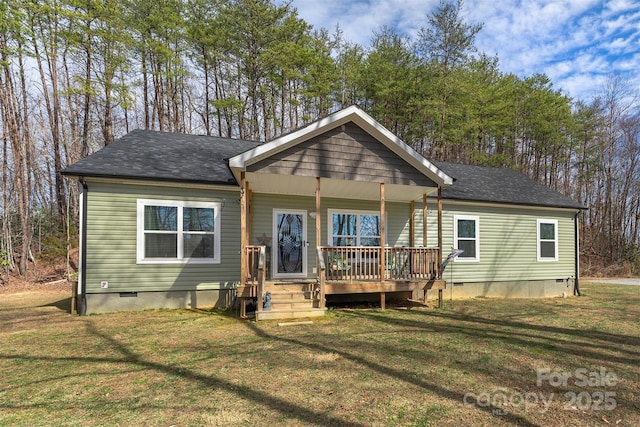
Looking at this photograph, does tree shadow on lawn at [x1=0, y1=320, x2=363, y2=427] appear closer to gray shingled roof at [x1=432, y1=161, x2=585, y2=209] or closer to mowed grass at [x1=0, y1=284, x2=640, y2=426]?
mowed grass at [x1=0, y1=284, x2=640, y2=426]

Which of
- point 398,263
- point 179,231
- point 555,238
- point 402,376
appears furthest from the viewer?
point 555,238

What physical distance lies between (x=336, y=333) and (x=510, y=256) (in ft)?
27.6

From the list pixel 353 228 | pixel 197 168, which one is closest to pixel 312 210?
pixel 353 228

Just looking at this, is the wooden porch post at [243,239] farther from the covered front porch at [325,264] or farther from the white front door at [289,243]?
the white front door at [289,243]

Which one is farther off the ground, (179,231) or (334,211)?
(334,211)

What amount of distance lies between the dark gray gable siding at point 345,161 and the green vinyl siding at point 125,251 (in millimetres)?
2590

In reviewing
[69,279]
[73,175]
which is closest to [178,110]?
[69,279]

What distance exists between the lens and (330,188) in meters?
9.02

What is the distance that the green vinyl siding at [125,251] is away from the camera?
25.7ft

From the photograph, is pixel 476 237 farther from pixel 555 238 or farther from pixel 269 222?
pixel 269 222

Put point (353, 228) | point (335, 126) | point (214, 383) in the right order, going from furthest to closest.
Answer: point (353, 228) < point (335, 126) < point (214, 383)

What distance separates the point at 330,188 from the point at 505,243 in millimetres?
6903

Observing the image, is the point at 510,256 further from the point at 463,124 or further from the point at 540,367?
the point at 463,124

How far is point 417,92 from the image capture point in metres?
20.5
